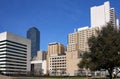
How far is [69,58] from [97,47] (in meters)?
160

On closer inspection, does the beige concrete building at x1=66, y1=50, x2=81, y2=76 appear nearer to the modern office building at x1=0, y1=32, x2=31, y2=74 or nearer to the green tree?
the modern office building at x1=0, y1=32, x2=31, y2=74

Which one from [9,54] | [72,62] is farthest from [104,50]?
[9,54]

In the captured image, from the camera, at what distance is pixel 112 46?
3438cm

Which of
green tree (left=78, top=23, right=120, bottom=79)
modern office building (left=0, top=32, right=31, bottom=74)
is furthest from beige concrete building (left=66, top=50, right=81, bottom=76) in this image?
green tree (left=78, top=23, right=120, bottom=79)

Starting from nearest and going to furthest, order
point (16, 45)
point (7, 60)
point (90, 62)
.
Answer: point (90, 62) → point (7, 60) → point (16, 45)

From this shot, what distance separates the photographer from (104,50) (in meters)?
34.8

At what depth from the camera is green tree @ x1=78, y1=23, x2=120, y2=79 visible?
34.2 meters

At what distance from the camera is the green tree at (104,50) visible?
34250 mm

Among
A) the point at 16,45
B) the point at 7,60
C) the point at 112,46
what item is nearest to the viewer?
the point at 112,46

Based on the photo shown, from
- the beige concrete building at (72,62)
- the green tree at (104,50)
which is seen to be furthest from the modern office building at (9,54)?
the green tree at (104,50)

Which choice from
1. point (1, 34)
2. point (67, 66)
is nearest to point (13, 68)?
point (1, 34)

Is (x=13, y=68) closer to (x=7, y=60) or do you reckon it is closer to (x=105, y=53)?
(x=7, y=60)

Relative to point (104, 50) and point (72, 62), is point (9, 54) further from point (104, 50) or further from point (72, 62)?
point (104, 50)

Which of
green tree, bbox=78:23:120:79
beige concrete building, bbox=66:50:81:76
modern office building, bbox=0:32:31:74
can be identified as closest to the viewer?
green tree, bbox=78:23:120:79
